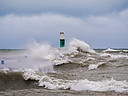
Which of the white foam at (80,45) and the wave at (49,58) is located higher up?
the white foam at (80,45)

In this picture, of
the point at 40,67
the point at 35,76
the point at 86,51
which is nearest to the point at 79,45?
the point at 86,51

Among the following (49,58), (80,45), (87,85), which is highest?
(80,45)

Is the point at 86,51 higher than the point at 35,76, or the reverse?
the point at 86,51

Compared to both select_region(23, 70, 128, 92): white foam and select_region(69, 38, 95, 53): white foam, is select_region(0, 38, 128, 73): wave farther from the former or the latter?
select_region(23, 70, 128, 92): white foam

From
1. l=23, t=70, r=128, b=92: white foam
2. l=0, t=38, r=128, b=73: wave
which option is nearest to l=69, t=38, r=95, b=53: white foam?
l=0, t=38, r=128, b=73: wave

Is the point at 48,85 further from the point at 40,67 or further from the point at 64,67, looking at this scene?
the point at 64,67

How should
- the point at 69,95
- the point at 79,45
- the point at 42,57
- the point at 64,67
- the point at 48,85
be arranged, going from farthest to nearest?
the point at 79,45 → the point at 42,57 → the point at 64,67 → the point at 48,85 → the point at 69,95

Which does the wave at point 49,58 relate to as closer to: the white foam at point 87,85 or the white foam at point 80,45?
the white foam at point 80,45

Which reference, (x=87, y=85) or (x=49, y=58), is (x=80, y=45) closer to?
(x=49, y=58)

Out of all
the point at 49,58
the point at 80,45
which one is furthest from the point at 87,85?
the point at 80,45

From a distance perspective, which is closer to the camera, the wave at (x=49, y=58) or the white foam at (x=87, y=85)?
the white foam at (x=87, y=85)

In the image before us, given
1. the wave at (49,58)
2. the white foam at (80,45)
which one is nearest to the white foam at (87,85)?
the wave at (49,58)

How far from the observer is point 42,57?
10.8 metres

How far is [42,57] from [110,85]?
621 cm
